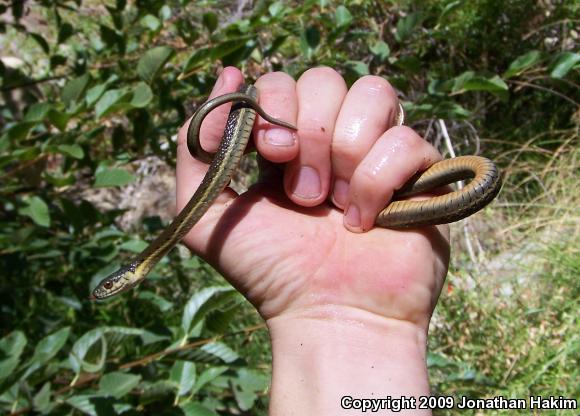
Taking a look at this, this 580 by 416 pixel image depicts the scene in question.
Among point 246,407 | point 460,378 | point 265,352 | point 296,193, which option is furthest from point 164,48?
point 265,352

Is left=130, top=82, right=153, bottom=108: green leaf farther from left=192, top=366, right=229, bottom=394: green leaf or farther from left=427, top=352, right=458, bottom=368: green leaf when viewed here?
left=427, top=352, right=458, bottom=368: green leaf

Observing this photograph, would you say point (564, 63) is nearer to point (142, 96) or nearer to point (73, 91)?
point (142, 96)

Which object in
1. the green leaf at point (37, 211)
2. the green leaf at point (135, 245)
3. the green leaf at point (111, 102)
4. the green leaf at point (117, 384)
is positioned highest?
the green leaf at point (111, 102)

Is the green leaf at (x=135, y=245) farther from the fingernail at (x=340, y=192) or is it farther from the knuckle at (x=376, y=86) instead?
Answer: the knuckle at (x=376, y=86)

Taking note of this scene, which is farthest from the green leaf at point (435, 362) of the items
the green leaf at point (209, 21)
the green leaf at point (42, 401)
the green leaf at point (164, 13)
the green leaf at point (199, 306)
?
the green leaf at point (164, 13)

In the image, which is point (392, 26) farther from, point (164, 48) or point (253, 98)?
point (253, 98)

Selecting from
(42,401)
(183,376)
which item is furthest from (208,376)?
(42,401)
